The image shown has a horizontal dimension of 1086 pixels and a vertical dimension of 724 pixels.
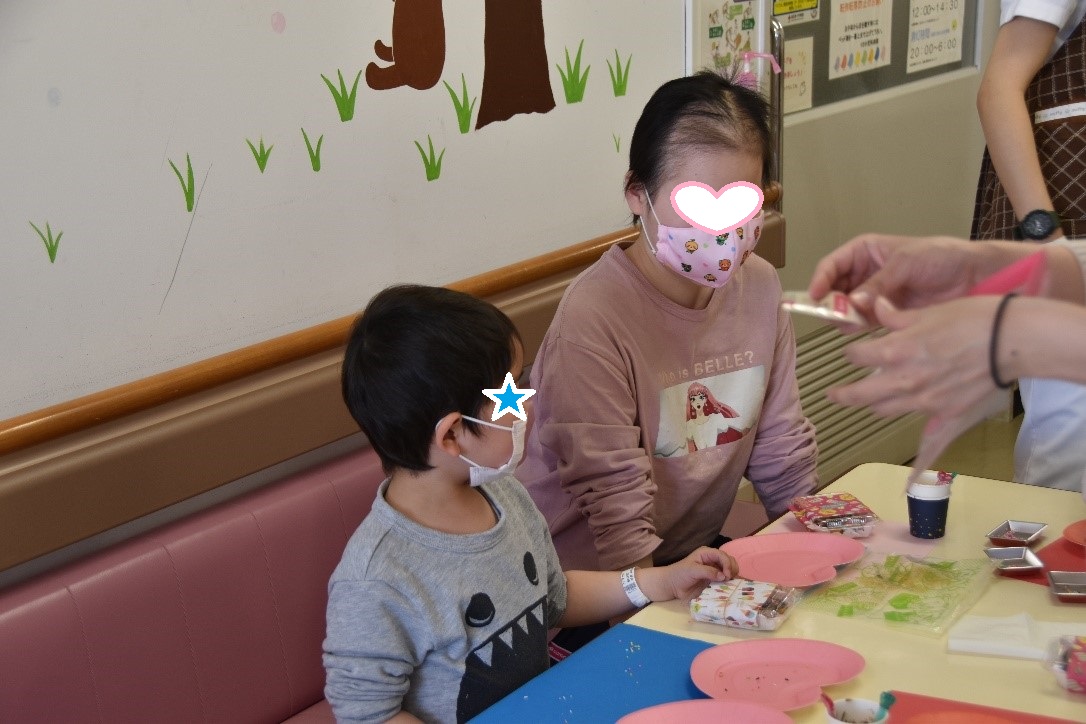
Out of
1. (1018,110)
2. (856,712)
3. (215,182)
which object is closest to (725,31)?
(1018,110)

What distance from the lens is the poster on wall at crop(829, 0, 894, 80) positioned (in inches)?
148

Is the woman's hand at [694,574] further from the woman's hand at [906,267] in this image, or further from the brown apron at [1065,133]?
the brown apron at [1065,133]

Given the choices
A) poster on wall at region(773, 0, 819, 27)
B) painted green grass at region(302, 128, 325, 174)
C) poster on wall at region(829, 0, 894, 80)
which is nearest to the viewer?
painted green grass at region(302, 128, 325, 174)

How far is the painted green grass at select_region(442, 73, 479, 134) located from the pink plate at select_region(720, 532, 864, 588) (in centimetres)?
119

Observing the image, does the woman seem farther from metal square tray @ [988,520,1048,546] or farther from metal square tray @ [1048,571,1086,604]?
metal square tray @ [1048,571,1086,604]

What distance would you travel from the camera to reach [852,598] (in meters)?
1.67

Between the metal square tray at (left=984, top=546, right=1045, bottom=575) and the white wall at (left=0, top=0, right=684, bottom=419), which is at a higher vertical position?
the white wall at (left=0, top=0, right=684, bottom=419)

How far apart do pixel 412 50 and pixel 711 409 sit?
98 centimetres

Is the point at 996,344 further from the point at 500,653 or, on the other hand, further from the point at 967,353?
the point at 500,653

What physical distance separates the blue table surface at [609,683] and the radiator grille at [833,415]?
87.5 inches

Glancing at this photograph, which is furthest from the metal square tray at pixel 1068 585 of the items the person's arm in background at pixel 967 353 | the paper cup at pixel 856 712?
the person's arm in background at pixel 967 353

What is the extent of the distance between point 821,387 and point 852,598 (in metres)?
2.31

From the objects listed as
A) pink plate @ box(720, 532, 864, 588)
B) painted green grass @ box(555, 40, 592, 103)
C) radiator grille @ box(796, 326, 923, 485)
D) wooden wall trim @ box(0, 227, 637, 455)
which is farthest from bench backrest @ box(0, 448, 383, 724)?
radiator grille @ box(796, 326, 923, 485)

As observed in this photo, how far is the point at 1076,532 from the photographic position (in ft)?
5.90
